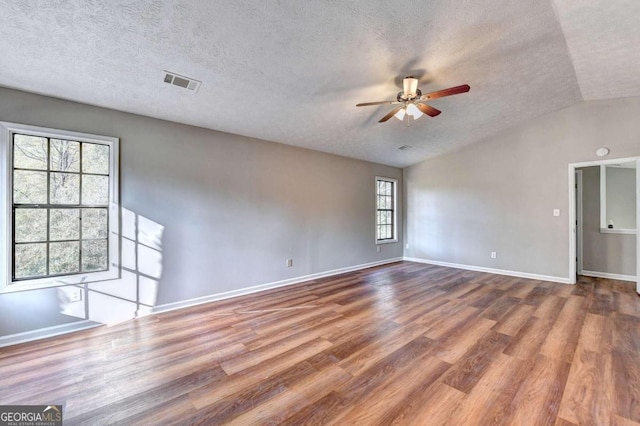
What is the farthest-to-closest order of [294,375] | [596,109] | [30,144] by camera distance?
[596,109]
[30,144]
[294,375]

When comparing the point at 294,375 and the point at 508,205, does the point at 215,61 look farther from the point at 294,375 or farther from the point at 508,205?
the point at 508,205

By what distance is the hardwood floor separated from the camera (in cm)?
165

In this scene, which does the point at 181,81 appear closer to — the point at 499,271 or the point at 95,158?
the point at 95,158

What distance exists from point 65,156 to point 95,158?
252 mm

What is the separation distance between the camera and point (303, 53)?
2453 millimetres

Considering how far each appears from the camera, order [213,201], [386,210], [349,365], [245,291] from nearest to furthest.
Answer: [349,365]
[213,201]
[245,291]
[386,210]

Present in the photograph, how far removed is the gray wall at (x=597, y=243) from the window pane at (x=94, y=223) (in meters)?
8.30

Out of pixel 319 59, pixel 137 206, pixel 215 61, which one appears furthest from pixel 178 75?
pixel 137 206

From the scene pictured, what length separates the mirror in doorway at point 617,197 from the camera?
15.8ft

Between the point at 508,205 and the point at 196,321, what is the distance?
5941 millimetres

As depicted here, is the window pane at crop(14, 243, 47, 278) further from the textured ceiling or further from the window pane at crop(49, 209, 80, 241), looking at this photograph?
the textured ceiling

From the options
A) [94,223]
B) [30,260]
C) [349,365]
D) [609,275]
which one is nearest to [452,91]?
[349,365]

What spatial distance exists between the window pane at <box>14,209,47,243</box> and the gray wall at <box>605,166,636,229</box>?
29.0ft

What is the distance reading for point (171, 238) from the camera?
3416mm
